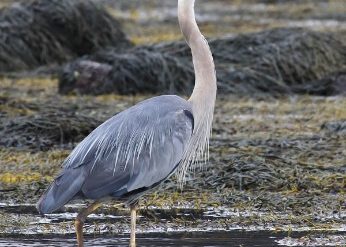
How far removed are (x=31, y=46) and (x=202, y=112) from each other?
10.9m

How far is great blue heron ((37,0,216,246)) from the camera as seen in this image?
6.95 metres

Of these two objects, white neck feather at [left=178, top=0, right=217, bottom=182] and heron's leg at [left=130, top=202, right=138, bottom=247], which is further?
white neck feather at [left=178, top=0, right=217, bottom=182]

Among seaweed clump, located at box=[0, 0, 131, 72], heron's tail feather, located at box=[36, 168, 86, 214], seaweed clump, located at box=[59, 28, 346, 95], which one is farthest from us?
seaweed clump, located at box=[0, 0, 131, 72]

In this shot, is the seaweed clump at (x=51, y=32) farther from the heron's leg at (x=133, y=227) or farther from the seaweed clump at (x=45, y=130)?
the heron's leg at (x=133, y=227)

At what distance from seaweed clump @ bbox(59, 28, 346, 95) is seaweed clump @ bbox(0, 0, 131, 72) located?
2112mm

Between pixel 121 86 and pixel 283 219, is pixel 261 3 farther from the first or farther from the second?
pixel 283 219

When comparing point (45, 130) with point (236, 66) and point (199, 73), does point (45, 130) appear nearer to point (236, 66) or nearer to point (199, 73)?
point (199, 73)

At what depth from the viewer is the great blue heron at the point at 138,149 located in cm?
695

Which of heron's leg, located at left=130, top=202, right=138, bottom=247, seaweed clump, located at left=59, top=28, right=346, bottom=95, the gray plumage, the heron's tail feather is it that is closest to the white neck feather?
the gray plumage

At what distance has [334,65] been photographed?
1641cm

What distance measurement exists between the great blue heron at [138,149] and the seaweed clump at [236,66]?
7084 mm

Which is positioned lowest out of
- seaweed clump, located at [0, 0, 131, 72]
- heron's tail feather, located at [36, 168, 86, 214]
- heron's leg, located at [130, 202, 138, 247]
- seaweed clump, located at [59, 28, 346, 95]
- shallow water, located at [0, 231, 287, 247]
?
shallow water, located at [0, 231, 287, 247]

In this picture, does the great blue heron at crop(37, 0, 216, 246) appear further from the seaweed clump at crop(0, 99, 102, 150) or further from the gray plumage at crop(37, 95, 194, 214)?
the seaweed clump at crop(0, 99, 102, 150)

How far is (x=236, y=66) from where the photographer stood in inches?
625
